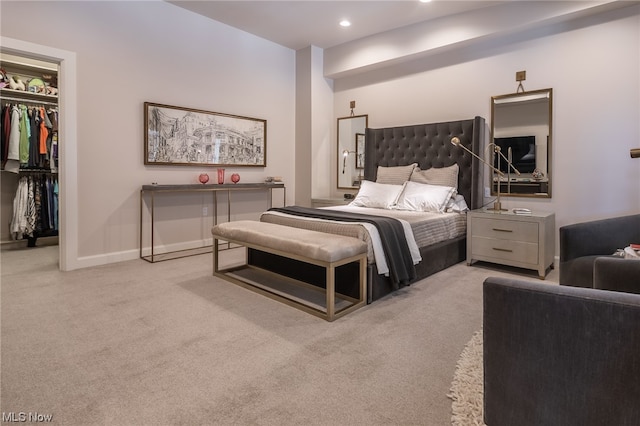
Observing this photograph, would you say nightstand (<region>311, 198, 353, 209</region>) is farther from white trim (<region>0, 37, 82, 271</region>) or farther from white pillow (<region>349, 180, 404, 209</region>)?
white trim (<region>0, 37, 82, 271</region>)

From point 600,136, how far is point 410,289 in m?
2.43

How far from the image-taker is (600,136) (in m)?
3.56

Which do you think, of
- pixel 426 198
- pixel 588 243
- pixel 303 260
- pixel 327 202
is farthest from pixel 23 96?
pixel 588 243

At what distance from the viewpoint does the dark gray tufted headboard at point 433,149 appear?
4.17 meters

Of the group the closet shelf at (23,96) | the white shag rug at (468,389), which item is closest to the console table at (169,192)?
the closet shelf at (23,96)

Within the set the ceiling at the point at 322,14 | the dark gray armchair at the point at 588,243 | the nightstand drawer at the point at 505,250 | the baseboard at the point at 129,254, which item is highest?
the ceiling at the point at 322,14

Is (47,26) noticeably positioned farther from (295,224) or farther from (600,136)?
(600,136)

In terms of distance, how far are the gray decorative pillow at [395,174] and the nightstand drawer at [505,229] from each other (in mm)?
1102

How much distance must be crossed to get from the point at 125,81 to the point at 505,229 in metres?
4.21

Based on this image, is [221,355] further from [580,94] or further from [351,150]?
[351,150]

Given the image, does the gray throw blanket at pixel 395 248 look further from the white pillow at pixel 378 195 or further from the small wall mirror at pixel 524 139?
the small wall mirror at pixel 524 139

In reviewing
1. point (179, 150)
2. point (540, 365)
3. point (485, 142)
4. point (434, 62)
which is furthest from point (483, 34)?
point (540, 365)

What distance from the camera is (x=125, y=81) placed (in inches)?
156

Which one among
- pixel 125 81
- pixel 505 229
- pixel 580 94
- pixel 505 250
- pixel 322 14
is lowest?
pixel 505 250
